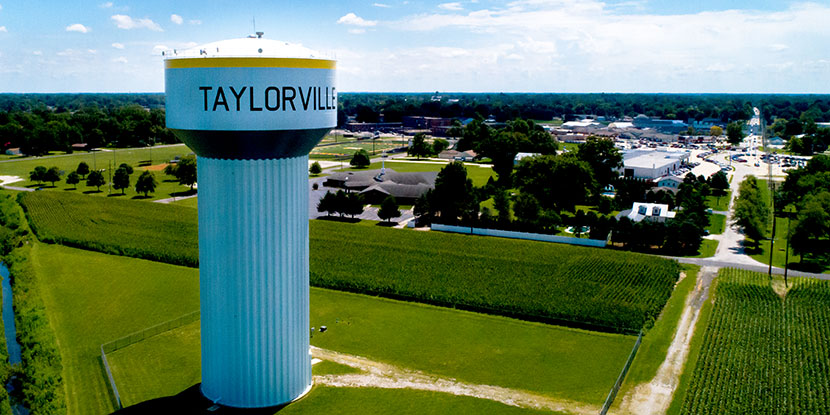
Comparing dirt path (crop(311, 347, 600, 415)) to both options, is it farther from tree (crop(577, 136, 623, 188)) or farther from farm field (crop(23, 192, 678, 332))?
tree (crop(577, 136, 623, 188))

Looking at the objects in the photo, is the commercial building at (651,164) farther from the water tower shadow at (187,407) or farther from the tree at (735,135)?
the water tower shadow at (187,407)

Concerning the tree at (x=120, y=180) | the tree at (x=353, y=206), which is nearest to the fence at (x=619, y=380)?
the tree at (x=353, y=206)

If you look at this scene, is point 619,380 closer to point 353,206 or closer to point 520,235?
point 520,235

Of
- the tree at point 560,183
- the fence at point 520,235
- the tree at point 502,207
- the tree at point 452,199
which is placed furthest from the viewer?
the tree at point 560,183

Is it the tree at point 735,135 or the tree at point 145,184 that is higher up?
the tree at point 735,135

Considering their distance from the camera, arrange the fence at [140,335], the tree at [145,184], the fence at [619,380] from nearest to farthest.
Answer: the fence at [619,380]
the fence at [140,335]
the tree at [145,184]

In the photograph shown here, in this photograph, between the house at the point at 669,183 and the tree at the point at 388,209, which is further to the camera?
the house at the point at 669,183
